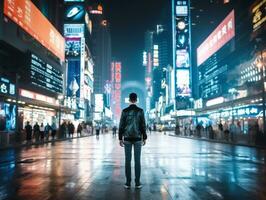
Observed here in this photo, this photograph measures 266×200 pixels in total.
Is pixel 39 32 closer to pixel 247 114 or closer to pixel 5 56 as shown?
pixel 5 56

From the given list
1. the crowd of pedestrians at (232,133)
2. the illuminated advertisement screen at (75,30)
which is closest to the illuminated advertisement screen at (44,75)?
the crowd of pedestrians at (232,133)

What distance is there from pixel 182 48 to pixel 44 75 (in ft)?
290

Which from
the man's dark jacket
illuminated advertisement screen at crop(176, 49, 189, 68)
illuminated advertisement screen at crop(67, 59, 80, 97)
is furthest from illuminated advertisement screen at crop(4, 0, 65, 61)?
illuminated advertisement screen at crop(176, 49, 189, 68)

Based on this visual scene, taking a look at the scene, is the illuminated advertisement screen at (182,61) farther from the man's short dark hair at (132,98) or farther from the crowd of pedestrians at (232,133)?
the man's short dark hair at (132,98)

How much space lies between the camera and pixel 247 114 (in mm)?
54750

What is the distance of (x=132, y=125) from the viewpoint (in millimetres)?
9172

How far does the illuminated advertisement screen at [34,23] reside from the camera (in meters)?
45.2

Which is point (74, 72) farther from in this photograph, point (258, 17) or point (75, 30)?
point (258, 17)

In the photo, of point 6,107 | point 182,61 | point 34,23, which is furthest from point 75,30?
point 6,107

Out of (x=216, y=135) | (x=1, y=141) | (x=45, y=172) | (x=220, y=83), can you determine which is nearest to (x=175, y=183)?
(x=45, y=172)

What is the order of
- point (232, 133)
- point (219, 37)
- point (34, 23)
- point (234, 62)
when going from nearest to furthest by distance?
point (232, 133) < point (34, 23) < point (234, 62) < point (219, 37)

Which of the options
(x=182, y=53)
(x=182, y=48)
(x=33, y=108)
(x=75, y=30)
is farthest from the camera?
(x=182, y=48)

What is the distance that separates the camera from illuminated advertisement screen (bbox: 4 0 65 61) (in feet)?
148

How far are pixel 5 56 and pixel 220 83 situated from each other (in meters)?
69.0
